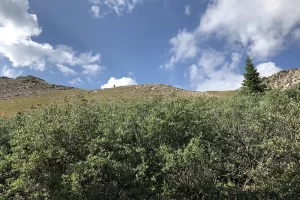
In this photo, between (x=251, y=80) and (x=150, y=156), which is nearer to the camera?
(x=150, y=156)

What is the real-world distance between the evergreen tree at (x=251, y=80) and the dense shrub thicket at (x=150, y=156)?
30148 mm

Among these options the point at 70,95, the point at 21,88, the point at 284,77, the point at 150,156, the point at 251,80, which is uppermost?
the point at 21,88

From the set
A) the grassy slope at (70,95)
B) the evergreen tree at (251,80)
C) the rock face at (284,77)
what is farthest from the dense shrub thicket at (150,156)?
the rock face at (284,77)

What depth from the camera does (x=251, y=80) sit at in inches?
1957

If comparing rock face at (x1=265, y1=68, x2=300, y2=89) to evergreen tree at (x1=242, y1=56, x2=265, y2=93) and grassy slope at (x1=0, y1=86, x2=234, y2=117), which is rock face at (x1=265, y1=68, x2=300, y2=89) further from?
evergreen tree at (x1=242, y1=56, x2=265, y2=93)

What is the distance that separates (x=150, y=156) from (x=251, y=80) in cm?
3668

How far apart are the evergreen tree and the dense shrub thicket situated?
30148 mm

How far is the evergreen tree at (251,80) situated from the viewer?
49469 millimetres

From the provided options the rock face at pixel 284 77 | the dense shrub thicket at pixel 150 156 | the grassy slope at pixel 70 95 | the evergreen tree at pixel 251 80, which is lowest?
the dense shrub thicket at pixel 150 156

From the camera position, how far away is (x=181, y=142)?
18.5m

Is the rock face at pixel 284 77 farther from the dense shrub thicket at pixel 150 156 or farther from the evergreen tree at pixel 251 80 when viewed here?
the dense shrub thicket at pixel 150 156

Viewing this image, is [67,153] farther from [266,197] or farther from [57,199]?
[266,197]

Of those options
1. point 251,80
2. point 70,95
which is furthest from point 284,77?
point 70,95

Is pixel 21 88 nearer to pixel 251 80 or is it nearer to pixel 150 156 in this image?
pixel 251 80
